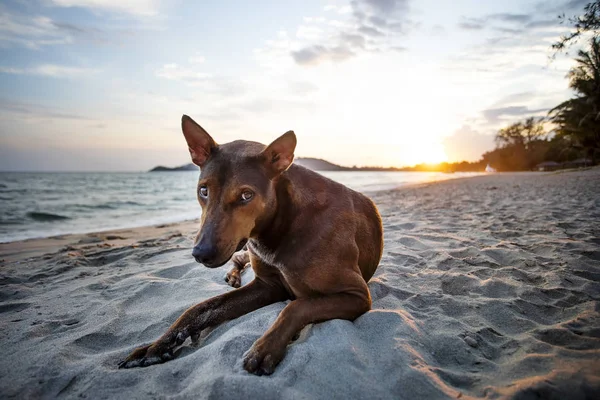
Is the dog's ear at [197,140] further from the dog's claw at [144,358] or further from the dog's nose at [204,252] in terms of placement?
the dog's claw at [144,358]

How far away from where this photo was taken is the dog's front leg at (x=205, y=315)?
2521 mm

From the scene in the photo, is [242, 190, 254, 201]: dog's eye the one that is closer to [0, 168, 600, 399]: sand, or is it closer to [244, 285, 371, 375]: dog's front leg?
[244, 285, 371, 375]: dog's front leg

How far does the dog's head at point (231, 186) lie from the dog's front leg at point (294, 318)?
661 mm

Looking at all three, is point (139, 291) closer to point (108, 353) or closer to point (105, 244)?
point (108, 353)

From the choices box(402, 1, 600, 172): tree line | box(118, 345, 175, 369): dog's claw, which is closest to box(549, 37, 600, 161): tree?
box(402, 1, 600, 172): tree line

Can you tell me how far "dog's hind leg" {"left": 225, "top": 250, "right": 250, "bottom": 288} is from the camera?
4.39 m

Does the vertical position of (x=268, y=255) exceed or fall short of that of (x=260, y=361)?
it exceeds it

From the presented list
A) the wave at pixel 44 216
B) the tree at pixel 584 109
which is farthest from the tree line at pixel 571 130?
the wave at pixel 44 216

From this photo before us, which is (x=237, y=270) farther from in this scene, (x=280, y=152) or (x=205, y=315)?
(x=280, y=152)

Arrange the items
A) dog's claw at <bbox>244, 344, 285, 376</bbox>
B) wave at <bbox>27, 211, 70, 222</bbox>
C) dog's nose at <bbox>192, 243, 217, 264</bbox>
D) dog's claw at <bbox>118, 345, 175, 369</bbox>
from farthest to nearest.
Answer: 1. wave at <bbox>27, 211, 70, 222</bbox>
2. dog's claw at <bbox>118, 345, 175, 369</bbox>
3. dog's nose at <bbox>192, 243, 217, 264</bbox>
4. dog's claw at <bbox>244, 344, 285, 376</bbox>

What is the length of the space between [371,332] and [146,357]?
1.82 meters

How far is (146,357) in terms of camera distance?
2.49m

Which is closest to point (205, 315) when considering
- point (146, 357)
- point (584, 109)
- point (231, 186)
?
point (146, 357)

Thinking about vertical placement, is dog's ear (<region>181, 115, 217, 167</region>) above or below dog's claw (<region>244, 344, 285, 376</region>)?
above
